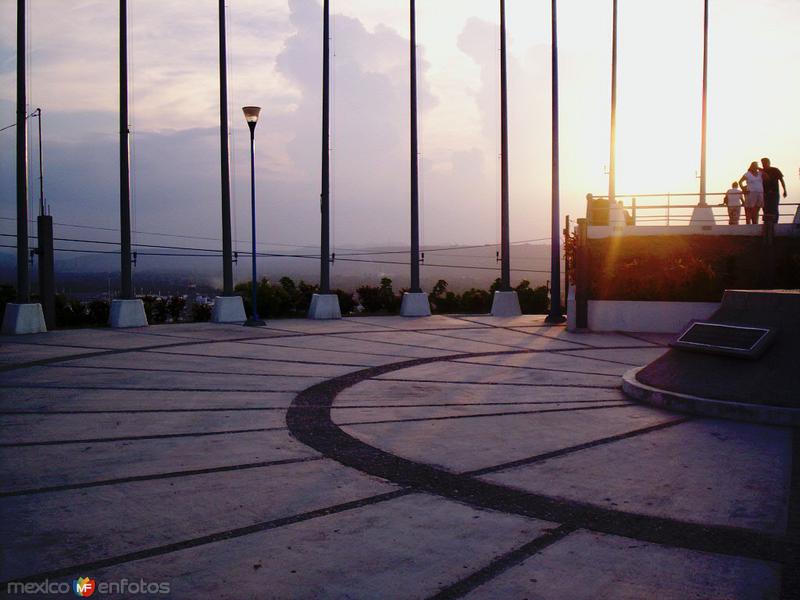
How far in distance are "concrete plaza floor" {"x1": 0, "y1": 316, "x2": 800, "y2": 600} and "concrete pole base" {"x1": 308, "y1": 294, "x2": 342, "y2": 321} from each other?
1249cm

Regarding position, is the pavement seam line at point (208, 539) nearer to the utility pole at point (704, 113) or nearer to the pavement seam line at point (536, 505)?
the pavement seam line at point (536, 505)

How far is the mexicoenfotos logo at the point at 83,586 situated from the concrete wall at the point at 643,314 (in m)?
18.4

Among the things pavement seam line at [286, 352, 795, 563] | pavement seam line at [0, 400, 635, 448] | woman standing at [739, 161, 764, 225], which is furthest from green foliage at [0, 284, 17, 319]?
woman standing at [739, 161, 764, 225]

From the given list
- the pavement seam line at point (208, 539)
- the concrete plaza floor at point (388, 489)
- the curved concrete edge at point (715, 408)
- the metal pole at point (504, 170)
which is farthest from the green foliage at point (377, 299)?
the pavement seam line at point (208, 539)

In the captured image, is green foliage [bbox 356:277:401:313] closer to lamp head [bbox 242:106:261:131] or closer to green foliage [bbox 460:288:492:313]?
green foliage [bbox 460:288:492:313]

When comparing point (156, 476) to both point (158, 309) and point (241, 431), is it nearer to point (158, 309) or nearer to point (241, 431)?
point (241, 431)

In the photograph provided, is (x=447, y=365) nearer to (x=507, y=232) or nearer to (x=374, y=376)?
(x=374, y=376)

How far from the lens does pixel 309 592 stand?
4.60 metres

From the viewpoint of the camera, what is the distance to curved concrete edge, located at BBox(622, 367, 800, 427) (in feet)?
30.3

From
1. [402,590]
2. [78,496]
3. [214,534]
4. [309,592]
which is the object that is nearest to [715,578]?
[402,590]

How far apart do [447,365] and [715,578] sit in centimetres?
978

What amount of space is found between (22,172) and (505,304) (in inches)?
628

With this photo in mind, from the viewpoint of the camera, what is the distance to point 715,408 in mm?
9695

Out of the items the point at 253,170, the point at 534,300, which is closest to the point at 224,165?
the point at 253,170
